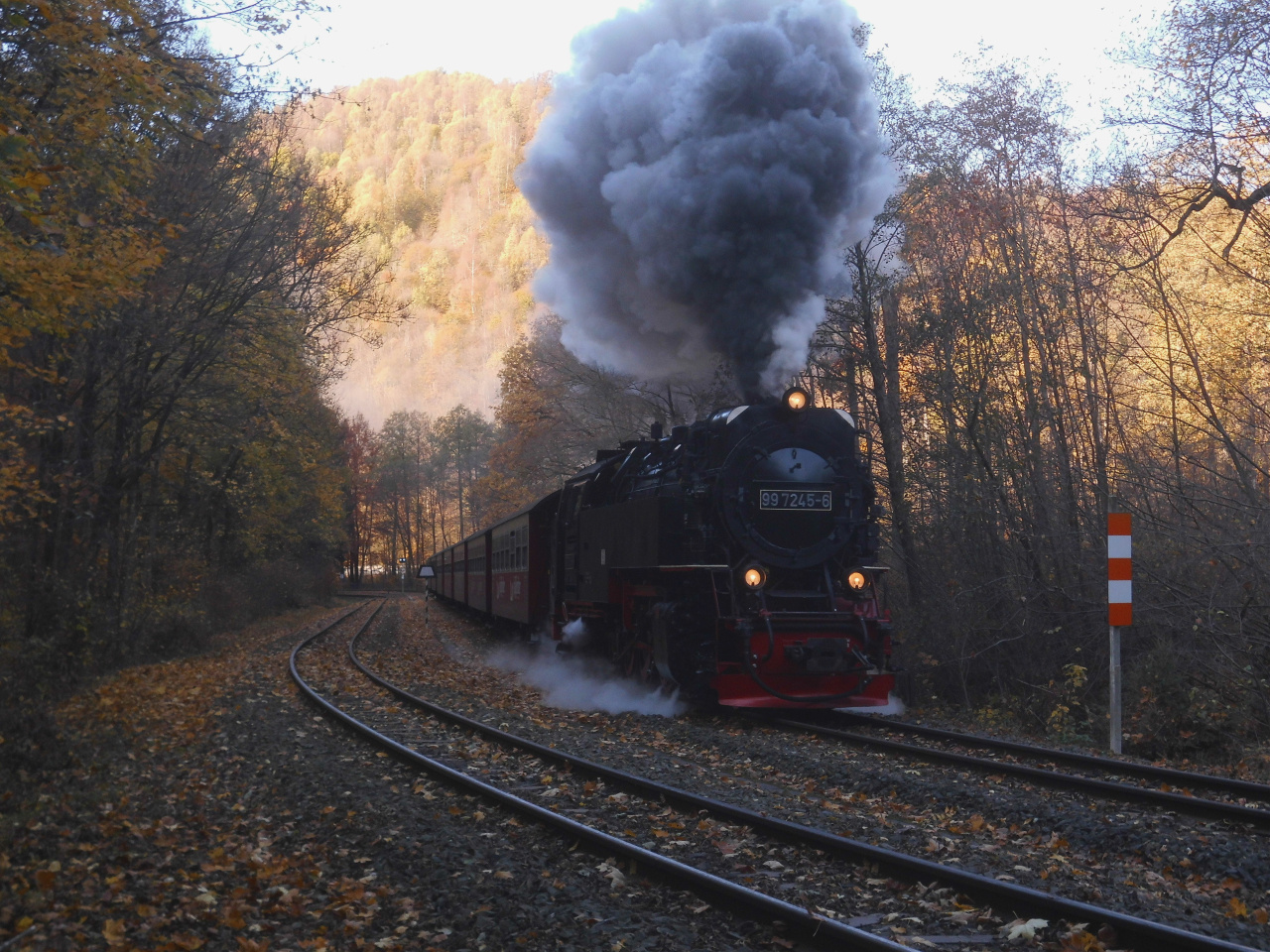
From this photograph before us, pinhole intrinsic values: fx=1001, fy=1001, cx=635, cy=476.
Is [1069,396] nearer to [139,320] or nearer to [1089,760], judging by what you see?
[1089,760]

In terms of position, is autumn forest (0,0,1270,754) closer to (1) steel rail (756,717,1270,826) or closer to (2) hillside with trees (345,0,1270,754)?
(2) hillside with trees (345,0,1270,754)

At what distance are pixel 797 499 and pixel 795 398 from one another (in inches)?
39.6

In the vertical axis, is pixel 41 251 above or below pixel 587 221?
below

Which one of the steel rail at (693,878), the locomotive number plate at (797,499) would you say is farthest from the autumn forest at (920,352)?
the steel rail at (693,878)

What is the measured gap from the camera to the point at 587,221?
12.8 metres

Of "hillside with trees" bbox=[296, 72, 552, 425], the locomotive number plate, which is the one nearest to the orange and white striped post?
the locomotive number plate

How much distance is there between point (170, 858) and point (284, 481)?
24.1 metres

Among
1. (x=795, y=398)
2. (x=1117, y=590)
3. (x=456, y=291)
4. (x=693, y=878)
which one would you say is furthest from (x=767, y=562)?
(x=456, y=291)

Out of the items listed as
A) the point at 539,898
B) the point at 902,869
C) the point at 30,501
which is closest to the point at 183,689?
the point at 30,501

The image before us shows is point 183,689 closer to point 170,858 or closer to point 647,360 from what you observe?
point 647,360

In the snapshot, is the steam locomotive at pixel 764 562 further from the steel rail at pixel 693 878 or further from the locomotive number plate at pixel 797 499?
the steel rail at pixel 693 878

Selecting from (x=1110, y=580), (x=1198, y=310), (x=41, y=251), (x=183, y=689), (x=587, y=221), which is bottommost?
(x=183, y=689)

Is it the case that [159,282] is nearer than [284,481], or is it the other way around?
[159,282]

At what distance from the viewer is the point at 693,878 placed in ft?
14.8
